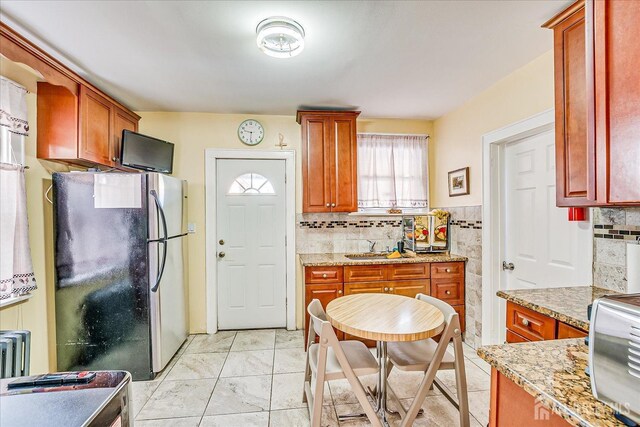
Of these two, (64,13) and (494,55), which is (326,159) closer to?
(494,55)

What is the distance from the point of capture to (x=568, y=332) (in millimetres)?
1382

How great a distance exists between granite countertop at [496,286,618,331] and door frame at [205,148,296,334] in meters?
2.20

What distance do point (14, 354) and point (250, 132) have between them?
2.61 metres


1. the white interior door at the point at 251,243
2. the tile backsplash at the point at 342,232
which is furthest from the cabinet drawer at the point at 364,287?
the white interior door at the point at 251,243

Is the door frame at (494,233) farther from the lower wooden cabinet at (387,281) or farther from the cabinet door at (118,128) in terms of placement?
the cabinet door at (118,128)

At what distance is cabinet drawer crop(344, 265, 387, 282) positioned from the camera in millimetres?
2887

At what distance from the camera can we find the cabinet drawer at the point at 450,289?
2.99 meters

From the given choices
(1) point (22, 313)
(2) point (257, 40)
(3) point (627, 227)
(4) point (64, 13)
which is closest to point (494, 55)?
(3) point (627, 227)

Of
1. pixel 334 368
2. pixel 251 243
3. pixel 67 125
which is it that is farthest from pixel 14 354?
pixel 251 243

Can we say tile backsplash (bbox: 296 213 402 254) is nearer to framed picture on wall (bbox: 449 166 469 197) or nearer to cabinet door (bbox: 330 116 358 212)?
cabinet door (bbox: 330 116 358 212)

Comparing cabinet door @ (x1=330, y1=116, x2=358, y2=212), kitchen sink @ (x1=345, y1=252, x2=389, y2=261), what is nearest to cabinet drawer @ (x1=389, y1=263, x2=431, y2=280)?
kitchen sink @ (x1=345, y1=252, x2=389, y2=261)

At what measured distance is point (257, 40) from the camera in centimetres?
181

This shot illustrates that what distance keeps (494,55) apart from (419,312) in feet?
6.27

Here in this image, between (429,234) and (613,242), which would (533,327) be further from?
(429,234)
